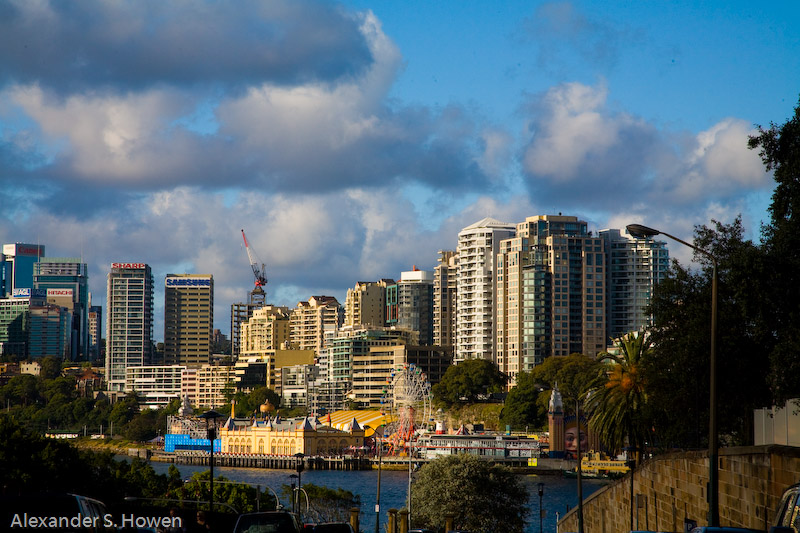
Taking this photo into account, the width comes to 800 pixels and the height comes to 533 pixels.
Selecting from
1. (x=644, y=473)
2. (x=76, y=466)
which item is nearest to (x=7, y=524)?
(x=644, y=473)

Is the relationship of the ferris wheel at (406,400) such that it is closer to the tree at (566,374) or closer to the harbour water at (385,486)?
the harbour water at (385,486)

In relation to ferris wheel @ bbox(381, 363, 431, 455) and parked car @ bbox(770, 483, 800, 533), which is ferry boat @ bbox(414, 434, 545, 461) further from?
parked car @ bbox(770, 483, 800, 533)

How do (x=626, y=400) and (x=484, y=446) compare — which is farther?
(x=484, y=446)

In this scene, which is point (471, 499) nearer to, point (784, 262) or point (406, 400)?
point (784, 262)

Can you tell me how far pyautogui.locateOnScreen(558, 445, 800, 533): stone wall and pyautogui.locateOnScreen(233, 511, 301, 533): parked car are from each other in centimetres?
1227

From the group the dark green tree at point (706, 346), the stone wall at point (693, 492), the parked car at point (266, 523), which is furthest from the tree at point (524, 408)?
the parked car at point (266, 523)

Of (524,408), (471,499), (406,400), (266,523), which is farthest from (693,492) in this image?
(406,400)

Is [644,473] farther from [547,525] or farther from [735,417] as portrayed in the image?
[547,525]

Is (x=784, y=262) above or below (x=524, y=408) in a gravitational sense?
above

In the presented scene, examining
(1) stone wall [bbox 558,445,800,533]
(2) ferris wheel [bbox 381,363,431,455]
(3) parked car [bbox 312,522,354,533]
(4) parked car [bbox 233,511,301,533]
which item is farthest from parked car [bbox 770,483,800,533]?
(2) ferris wheel [bbox 381,363,431,455]

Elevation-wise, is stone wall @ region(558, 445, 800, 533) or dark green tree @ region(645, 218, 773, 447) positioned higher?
dark green tree @ region(645, 218, 773, 447)

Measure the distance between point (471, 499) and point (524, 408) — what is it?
110489mm

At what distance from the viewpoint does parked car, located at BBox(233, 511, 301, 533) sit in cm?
2452

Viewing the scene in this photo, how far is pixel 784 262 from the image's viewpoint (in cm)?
3412
